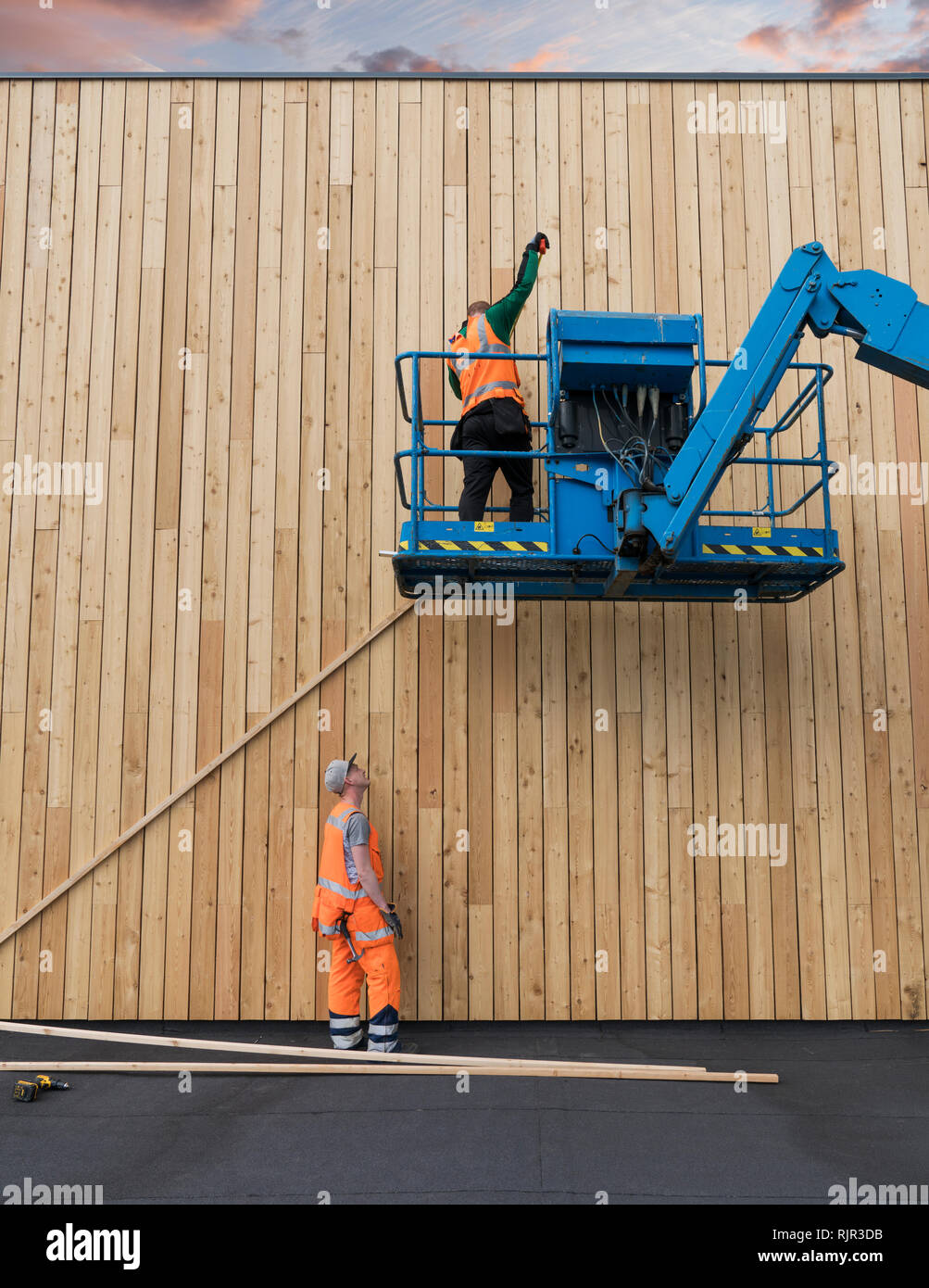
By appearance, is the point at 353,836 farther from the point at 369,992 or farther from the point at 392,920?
the point at 369,992

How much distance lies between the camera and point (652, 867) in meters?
7.19

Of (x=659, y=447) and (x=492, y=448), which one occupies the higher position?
(x=492, y=448)

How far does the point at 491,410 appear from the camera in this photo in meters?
6.34

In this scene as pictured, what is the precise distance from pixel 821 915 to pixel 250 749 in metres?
4.99

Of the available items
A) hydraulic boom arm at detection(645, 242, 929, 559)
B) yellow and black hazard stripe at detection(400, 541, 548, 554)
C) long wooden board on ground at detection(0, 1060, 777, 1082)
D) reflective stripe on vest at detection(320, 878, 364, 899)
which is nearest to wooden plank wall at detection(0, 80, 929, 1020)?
reflective stripe on vest at detection(320, 878, 364, 899)

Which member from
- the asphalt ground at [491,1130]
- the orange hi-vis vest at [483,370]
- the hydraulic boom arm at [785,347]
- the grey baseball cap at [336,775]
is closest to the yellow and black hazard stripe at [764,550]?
the hydraulic boom arm at [785,347]

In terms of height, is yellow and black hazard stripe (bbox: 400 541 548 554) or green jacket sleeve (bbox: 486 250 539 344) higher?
green jacket sleeve (bbox: 486 250 539 344)

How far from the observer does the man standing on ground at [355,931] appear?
6262mm

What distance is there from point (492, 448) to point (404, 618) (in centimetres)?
177

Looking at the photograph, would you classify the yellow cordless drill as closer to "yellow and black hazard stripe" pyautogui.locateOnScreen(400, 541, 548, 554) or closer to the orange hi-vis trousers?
the orange hi-vis trousers

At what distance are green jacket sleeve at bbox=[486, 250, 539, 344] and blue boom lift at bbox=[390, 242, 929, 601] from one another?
34 cm

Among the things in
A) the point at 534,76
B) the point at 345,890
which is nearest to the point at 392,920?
the point at 345,890

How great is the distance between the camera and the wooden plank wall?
7.16m

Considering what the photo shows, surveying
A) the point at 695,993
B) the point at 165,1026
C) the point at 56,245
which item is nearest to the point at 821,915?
the point at 695,993
